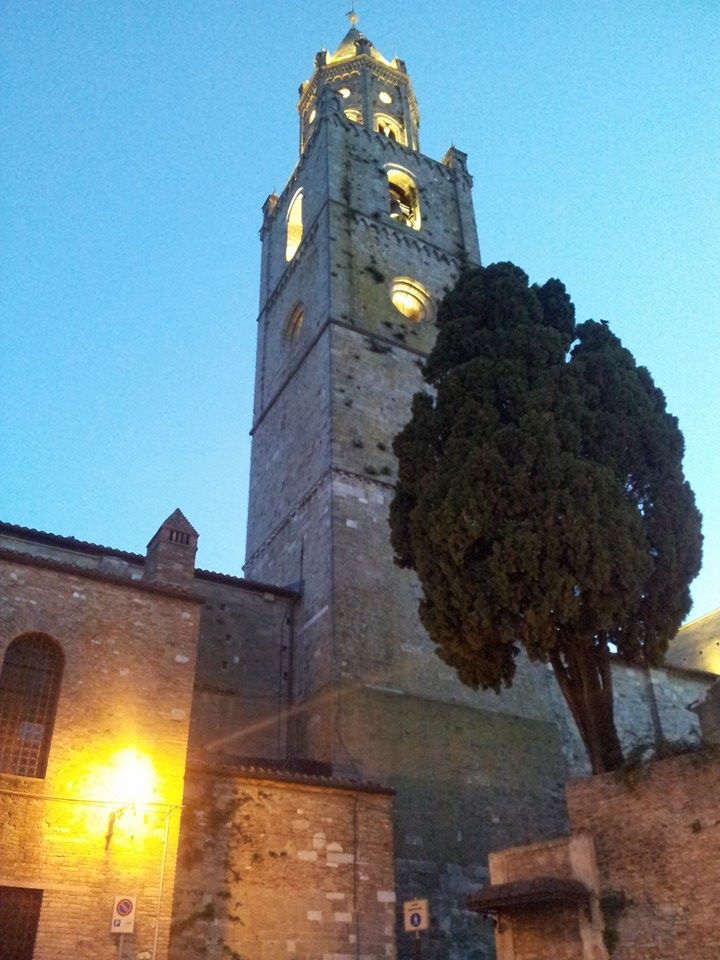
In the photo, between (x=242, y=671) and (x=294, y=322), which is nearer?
(x=242, y=671)

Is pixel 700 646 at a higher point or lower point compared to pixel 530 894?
higher

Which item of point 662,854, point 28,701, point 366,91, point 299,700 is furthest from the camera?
point 366,91

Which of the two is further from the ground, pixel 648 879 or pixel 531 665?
pixel 531 665

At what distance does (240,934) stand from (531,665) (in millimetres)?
10077

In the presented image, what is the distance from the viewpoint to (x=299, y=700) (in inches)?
754

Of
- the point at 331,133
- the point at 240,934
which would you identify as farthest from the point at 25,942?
the point at 331,133

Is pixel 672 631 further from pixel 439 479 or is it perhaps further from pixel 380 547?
pixel 380 547

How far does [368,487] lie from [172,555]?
23.7 feet

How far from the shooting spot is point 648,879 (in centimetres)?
1137

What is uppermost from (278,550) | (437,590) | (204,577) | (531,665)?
(278,550)

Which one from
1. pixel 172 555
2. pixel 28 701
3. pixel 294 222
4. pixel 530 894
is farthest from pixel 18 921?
pixel 294 222

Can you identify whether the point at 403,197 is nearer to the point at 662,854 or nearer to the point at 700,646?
the point at 700,646

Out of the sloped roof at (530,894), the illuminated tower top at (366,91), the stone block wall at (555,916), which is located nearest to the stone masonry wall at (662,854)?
the stone block wall at (555,916)

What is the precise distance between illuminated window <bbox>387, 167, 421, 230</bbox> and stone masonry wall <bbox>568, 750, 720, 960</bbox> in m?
22.2
